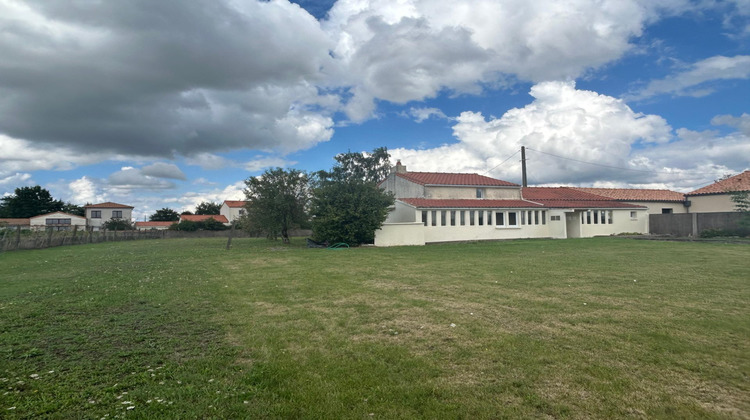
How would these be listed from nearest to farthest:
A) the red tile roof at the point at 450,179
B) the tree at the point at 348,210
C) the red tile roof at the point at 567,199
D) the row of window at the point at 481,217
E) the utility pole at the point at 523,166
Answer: the tree at the point at 348,210 → the row of window at the point at 481,217 → the red tile roof at the point at 450,179 → the red tile roof at the point at 567,199 → the utility pole at the point at 523,166

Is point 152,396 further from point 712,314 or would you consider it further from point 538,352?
point 712,314

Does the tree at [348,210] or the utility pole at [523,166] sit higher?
the utility pole at [523,166]

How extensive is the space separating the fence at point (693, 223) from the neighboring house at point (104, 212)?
85.1m

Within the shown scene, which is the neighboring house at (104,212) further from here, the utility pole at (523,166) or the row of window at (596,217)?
the row of window at (596,217)

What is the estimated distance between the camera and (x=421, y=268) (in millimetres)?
14578

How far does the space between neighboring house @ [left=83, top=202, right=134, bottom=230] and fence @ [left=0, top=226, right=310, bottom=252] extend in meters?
33.1

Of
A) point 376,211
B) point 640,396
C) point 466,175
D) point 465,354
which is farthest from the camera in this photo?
point 466,175

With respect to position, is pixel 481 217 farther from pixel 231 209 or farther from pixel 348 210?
pixel 231 209

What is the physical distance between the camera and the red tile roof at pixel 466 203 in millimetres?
31281

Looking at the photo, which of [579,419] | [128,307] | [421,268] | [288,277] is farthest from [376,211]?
[579,419]

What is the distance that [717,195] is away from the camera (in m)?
38.7

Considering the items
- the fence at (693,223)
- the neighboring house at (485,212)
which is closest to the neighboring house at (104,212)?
the neighboring house at (485,212)

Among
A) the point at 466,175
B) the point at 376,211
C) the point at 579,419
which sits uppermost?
the point at 466,175

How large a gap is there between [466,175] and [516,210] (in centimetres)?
716
